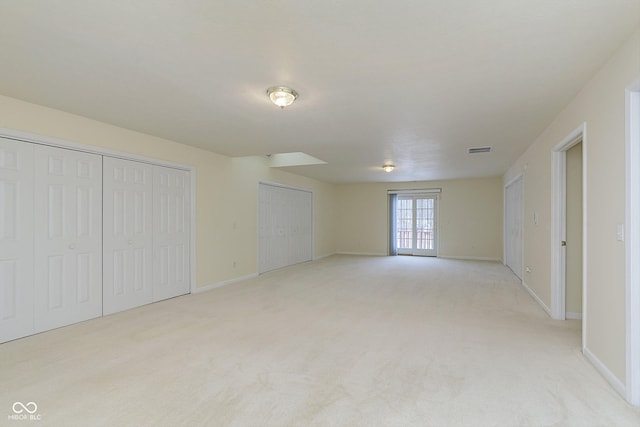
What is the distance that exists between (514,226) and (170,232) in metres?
6.79

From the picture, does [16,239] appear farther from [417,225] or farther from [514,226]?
[417,225]

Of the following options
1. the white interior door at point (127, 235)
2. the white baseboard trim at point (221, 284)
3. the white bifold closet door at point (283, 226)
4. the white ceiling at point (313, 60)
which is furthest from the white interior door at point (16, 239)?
the white bifold closet door at point (283, 226)

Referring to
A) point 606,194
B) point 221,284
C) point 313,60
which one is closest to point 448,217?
point 221,284

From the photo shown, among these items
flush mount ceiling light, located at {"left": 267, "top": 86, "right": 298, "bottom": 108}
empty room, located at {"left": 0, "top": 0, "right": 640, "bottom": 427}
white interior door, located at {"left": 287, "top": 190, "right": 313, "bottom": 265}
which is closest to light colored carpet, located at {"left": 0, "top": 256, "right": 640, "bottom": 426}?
empty room, located at {"left": 0, "top": 0, "right": 640, "bottom": 427}

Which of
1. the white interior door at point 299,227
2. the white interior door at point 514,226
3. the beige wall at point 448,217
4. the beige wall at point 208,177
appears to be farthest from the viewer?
the beige wall at point 448,217

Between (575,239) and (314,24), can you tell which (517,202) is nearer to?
(575,239)

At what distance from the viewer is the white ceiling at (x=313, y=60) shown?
1.89 meters

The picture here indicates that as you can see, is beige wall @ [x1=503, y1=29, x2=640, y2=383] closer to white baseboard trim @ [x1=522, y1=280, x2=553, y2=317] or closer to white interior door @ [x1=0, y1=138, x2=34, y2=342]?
white baseboard trim @ [x1=522, y1=280, x2=553, y2=317]

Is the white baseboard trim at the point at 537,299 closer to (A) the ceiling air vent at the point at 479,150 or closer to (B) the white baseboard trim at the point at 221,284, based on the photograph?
(A) the ceiling air vent at the point at 479,150

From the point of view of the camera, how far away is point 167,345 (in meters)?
3.16

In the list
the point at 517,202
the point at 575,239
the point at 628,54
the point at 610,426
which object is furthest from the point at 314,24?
the point at 517,202

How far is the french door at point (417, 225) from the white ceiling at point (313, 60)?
6114mm

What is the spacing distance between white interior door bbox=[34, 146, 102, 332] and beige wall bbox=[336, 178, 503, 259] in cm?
798

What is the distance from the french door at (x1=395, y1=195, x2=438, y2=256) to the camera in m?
10.3
